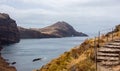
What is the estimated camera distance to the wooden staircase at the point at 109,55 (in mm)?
19875

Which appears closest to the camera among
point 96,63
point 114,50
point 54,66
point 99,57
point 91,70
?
point 91,70

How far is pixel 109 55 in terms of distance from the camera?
21609 millimetres

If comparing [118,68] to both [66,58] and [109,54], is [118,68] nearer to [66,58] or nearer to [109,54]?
[109,54]

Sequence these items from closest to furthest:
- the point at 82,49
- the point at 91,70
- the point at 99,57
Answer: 1. the point at 91,70
2. the point at 99,57
3. the point at 82,49

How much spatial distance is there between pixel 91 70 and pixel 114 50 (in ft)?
15.8

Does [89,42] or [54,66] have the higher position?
[89,42]

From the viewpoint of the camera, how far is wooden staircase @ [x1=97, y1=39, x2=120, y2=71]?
782 inches

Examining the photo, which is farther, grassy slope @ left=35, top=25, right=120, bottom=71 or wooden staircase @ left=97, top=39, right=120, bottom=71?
wooden staircase @ left=97, top=39, right=120, bottom=71

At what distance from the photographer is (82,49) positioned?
85.6 ft

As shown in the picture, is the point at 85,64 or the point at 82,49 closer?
the point at 85,64

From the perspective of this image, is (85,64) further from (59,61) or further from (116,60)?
(59,61)

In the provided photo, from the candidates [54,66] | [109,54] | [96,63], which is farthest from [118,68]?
[54,66]

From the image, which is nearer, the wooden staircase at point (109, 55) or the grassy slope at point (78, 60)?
the grassy slope at point (78, 60)

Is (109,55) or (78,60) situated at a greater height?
(109,55)
